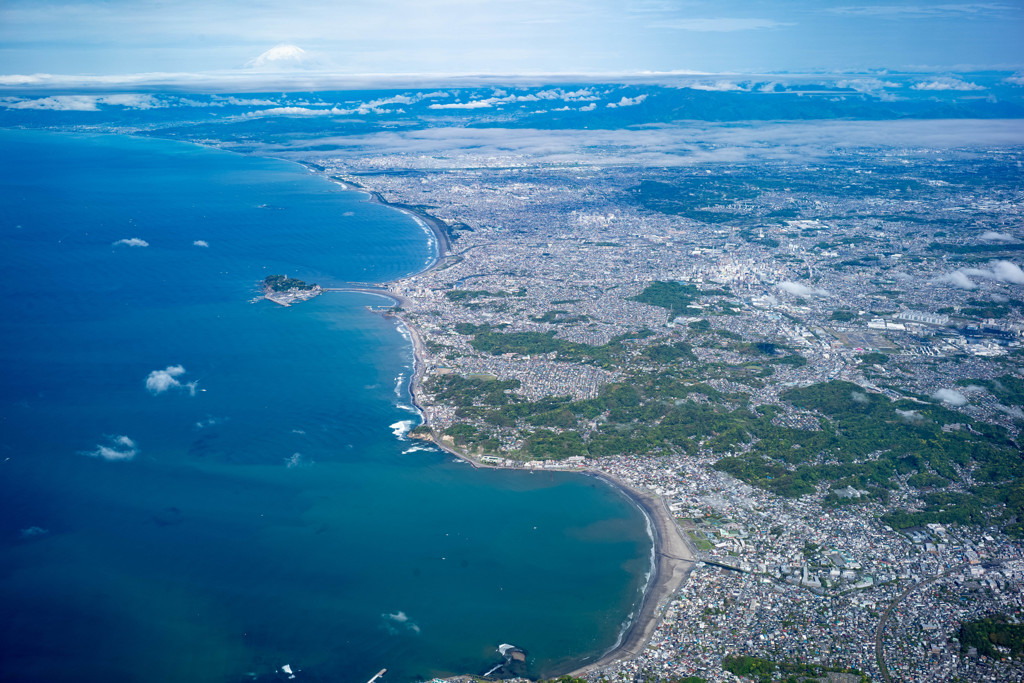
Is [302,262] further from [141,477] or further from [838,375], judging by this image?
[838,375]

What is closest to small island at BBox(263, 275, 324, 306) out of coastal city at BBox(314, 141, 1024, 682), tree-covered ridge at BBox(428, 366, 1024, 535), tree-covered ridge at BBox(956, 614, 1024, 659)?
coastal city at BBox(314, 141, 1024, 682)

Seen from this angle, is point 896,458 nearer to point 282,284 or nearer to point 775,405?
point 775,405

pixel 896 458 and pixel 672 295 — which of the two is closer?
pixel 896 458

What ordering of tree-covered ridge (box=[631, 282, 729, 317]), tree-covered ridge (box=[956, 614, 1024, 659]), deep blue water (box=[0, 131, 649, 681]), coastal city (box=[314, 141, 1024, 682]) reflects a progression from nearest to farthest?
tree-covered ridge (box=[956, 614, 1024, 659])
coastal city (box=[314, 141, 1024, 682])
deep blue water (box=[0, 131, 649, 681])
tree-covered ridge (box=[631, 282, 729, 317])

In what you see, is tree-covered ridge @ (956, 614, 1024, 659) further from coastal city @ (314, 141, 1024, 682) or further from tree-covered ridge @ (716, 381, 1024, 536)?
tree-covered ridge @ (716, 381, 1024, 536)

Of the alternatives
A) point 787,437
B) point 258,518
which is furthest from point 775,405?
point 258,518

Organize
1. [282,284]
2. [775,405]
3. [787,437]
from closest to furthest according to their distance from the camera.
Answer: [787,437] < [775,405] < [282,284]
